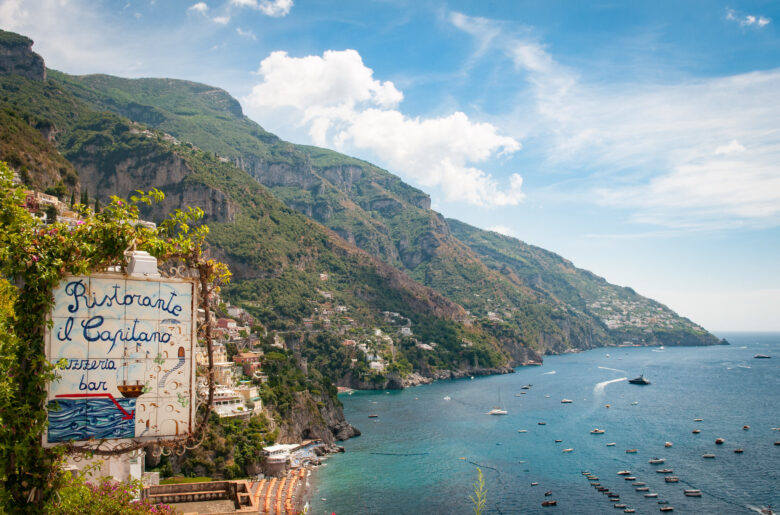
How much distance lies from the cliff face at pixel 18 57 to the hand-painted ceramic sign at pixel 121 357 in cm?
15258

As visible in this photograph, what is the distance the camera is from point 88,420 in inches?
262

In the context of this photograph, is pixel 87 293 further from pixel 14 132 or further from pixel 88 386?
pixel 14 132

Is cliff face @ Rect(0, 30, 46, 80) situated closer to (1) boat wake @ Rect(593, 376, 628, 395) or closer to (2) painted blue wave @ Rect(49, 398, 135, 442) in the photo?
(1) boat wake @ Rect(593, 376, 628, 395)

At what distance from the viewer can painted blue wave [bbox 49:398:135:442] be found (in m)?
6.52

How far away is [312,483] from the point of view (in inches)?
1757

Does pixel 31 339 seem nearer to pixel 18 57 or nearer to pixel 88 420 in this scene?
pixel 88 420

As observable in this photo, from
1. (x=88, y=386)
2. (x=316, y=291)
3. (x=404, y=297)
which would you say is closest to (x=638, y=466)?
(x=88, y=386)

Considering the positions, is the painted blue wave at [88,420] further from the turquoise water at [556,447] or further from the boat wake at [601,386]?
the boat wake at [601,386]

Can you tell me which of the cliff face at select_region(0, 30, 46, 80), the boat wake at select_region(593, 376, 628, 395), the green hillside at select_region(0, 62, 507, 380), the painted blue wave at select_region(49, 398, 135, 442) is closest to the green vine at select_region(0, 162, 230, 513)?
the painted blue wave at select_region(49, 398, 135, 442)

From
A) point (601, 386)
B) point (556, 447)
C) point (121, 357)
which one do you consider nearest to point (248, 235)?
point (601, 386)

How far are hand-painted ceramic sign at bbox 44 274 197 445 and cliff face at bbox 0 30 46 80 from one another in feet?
501

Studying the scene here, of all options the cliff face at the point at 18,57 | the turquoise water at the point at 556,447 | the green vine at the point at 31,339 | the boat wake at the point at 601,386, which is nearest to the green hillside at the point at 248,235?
the cliff face at the point at 18,57

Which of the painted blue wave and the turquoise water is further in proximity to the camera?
the turquoise water

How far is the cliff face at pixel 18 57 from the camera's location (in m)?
126
